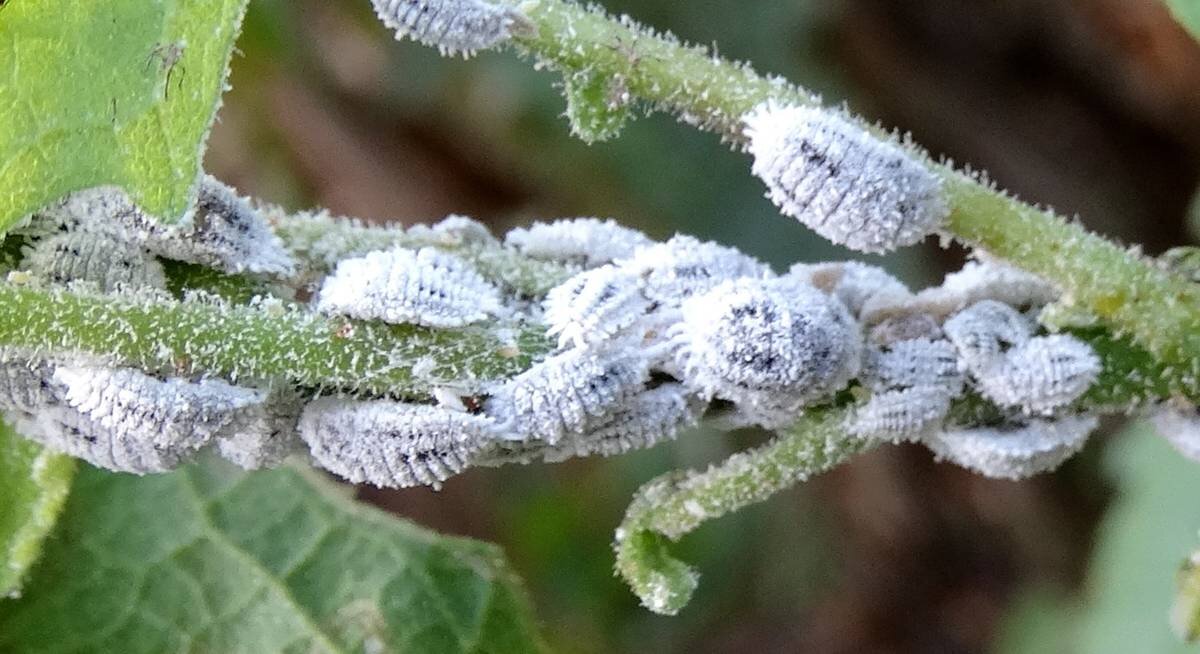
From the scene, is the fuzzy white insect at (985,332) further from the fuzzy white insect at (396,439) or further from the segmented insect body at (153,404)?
the segmented insect body at (153,404)

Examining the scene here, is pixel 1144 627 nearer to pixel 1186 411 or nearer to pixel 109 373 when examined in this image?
pixel 1186 411

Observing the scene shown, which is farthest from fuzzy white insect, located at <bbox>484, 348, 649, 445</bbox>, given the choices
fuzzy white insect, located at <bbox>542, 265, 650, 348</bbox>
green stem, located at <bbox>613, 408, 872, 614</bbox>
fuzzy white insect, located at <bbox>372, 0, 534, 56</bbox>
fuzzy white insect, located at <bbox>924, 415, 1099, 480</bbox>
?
fuzzy white insect, located at <bbox>924, 415, 1099, 480</bbox>

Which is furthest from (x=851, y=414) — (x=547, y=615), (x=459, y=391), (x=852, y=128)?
(x=547, y=615)

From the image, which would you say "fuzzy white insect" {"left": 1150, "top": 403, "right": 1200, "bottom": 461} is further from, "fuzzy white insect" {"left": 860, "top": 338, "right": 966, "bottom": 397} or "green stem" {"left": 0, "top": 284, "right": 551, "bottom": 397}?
"green stem" {"left": 0, "top": 284, "right": 551, "bottom": 397}

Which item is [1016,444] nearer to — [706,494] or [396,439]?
[706,494]

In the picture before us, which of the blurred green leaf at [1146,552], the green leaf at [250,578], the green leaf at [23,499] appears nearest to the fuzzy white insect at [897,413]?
the green leaf at [250,578]
